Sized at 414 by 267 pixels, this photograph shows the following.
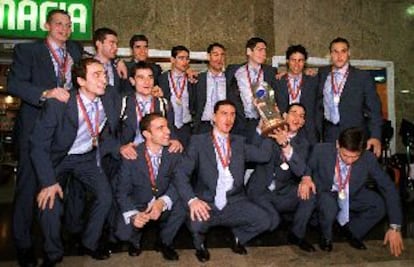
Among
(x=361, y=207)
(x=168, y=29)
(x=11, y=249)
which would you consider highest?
(x=168, y=29)

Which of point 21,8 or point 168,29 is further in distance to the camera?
point 168,29

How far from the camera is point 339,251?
11.6ft

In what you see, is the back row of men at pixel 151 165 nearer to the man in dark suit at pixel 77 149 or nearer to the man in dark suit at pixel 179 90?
the man in dark suit at pixel 77 149

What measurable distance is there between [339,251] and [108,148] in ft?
7.21

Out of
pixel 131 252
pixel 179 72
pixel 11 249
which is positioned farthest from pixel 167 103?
pixel 11 249

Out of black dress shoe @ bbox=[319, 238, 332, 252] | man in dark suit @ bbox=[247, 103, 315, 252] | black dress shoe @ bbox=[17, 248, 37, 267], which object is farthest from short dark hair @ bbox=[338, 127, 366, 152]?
black dress shoe @ bbox=[17, 248, 37, 267]

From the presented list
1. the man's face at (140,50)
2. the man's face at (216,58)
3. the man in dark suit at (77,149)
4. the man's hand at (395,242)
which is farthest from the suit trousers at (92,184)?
the man's hand at (395,242)

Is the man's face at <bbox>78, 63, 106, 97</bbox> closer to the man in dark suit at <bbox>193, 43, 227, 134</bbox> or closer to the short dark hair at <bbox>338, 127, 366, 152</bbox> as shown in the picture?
the man in dark suit at <bbox>193, 43, 227, 134</bbox>

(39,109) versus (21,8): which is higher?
(21,8)

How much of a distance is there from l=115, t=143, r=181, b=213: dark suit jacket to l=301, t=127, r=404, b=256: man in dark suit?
1192 mm

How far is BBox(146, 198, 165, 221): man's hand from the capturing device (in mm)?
3277

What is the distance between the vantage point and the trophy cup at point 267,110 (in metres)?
3.66

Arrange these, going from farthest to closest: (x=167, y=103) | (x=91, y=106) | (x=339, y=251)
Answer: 1. (x=167, y=103)
2. (x=339, y=251)
3. (x=91, y=106)

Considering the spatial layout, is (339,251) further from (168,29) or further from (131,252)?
(168,29)
